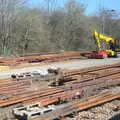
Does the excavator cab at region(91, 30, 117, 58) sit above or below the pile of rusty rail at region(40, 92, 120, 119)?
above

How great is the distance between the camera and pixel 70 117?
10.5m

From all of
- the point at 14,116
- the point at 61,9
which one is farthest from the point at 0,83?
the point at 61,9

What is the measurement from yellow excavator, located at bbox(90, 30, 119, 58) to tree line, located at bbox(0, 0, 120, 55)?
998 cm

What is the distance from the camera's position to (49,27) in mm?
49719

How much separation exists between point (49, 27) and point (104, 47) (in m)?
19.2

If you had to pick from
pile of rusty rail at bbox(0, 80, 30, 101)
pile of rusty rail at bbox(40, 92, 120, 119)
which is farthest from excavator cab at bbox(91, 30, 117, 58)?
pile of rusty rail at bbox(40, 92, 120, 119)

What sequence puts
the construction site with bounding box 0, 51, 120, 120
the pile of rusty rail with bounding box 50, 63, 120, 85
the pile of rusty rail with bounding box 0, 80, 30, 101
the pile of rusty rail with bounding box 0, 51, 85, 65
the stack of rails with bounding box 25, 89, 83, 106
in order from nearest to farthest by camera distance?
the construction site with bounding box 0, 51, 120, 120, the stack of rails with bounding box 25, 89, 83, 106, the pile of rusty rail with bounding box 0, 80, 30, 101, the pile of rusty rail with bounding box 50, 63, 120, 85, the pile of rusty rail with bounding box 0, 51, 85, 65

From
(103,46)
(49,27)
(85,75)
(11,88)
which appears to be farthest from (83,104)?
(49,27)

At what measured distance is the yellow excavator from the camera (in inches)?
1182

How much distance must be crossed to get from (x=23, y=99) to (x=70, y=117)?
2.46 m

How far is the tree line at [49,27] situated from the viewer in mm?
40969

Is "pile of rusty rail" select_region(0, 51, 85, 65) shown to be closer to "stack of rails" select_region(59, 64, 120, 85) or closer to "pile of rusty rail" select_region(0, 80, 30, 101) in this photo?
"stack of rails" select_region(59, 64, 120, 85)

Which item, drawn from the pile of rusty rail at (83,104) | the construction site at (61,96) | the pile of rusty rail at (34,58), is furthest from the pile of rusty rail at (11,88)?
the pile of rusty rail at (34,58)

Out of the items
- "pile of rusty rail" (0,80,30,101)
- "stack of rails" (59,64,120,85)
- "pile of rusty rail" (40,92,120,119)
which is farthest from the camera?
"stack of rails" (59,64,120,85)
